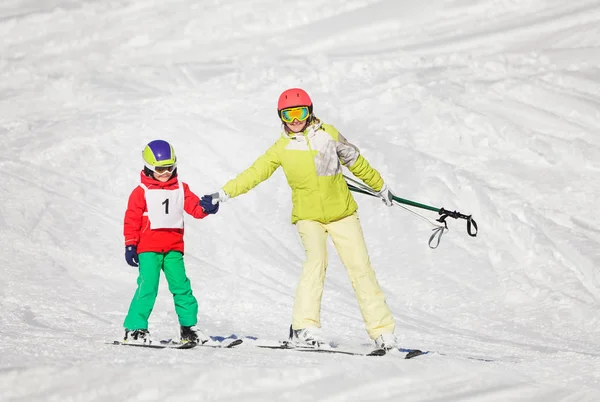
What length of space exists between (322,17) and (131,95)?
14.2 ft

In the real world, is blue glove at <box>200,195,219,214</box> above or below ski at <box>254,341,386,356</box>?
above

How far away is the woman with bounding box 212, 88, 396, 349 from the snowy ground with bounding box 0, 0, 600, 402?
47 centimetres

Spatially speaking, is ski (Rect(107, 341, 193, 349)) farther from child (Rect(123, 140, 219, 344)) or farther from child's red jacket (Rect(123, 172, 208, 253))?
child's red jacket (Rect(123, 172, 208, 253))

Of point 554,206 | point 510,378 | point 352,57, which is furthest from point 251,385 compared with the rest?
point 352,57

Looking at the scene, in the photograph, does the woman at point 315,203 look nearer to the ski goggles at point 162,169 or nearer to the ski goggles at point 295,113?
the ski goggles at point 295,113

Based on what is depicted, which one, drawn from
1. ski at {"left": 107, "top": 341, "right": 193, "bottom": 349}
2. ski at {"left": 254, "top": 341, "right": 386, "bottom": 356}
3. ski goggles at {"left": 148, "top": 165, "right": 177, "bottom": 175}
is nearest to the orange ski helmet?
ski goggles at {"left": 148, "top": 165, "right": 177, "bottom": 175}

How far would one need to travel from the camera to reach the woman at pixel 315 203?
6.93 metres

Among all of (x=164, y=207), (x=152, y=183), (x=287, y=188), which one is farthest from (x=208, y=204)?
(x=287, y=188)

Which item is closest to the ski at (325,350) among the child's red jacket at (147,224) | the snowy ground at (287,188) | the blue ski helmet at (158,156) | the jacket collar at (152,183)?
the snowy ground at (287,188)

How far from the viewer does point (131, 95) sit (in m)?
14.8

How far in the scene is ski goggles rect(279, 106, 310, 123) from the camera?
22.7ft

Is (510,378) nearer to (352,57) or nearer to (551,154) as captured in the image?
(551,154)

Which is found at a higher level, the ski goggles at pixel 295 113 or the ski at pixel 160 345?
the ski goggles at pixel 295 113

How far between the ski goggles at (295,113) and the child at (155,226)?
32.3 inches
